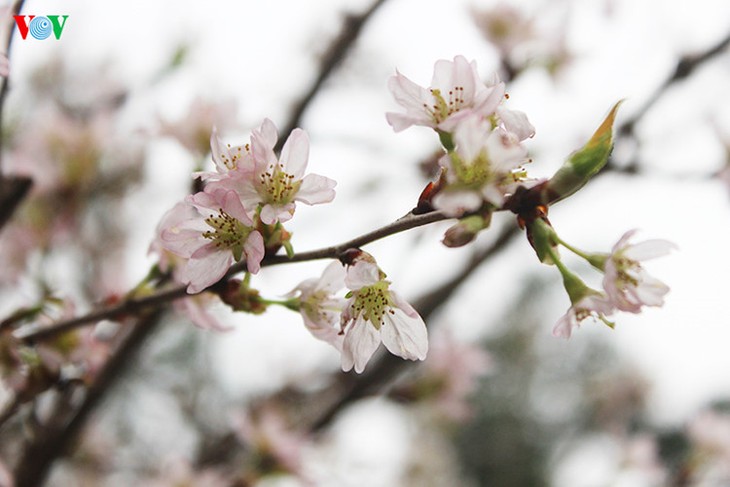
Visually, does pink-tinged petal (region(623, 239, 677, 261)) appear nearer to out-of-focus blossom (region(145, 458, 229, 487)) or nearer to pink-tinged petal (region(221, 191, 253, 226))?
pink-tinged petal (region(221, 191, 253, 226))

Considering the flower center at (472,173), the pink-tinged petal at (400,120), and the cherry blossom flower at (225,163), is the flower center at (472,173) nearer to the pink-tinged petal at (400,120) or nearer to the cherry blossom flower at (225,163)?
the pink-tinged petal at (400,120)

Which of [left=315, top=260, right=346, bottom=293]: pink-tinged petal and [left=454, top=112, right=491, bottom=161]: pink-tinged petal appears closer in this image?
[left=454, top=112, right=491, bottom=161]: pink-tinged petal

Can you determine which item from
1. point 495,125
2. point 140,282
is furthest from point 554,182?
point 140,282

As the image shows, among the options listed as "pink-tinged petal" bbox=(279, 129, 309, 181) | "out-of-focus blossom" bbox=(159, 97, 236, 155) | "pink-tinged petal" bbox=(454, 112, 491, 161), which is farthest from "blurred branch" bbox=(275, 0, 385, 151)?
"pink-tinged petal" bbox=(454, 112, 491, 161)

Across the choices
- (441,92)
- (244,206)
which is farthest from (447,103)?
(244,206)

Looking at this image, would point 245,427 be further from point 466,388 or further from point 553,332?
point 553,332

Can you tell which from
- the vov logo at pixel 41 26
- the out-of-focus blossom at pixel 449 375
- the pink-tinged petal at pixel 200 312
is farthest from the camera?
the out-of-focus blossom at pixel 449 375

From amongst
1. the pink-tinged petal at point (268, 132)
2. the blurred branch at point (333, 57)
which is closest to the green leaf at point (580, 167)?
the pink-tinged petal at point (268, 132)

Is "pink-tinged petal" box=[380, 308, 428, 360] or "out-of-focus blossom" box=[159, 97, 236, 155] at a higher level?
"out-of-focus blossom" box=[159, 97, 236, 155]
